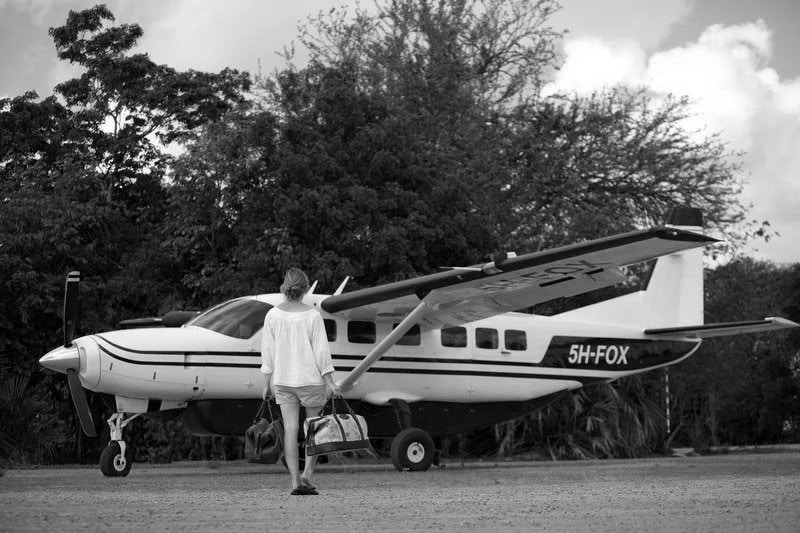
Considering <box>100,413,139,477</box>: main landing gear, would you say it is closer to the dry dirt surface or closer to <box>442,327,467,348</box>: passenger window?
the dry dirt surface

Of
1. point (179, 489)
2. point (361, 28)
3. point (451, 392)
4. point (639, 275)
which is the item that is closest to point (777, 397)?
point (639, 275)

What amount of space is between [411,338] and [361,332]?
0.84 metres

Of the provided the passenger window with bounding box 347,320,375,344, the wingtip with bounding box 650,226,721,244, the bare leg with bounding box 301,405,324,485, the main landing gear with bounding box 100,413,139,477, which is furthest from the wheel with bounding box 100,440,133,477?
the wingtip with bounding box 650,226,721,244

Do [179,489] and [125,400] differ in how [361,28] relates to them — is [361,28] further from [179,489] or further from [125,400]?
[179,489]

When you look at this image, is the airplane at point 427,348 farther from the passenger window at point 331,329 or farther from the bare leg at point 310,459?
the bare leg at point 310,459

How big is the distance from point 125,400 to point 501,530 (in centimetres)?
880

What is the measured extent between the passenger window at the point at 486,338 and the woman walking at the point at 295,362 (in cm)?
730

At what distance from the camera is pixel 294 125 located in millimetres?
23500

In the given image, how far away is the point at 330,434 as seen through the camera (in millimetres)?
9766

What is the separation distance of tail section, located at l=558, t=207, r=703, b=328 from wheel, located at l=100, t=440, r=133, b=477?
7426mm

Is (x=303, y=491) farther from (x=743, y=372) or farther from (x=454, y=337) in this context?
(x=743, y=372)

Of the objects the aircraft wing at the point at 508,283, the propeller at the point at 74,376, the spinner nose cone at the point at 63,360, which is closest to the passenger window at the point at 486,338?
the aircraft wing at the point at 508,283

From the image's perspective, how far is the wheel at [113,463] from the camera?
46.6ft

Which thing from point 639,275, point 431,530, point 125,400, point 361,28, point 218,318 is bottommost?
point 431,530
